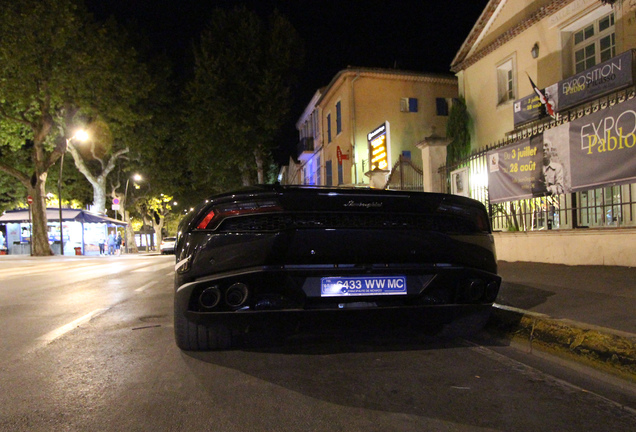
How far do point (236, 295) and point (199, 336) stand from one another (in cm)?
69

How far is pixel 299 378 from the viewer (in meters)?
3.44

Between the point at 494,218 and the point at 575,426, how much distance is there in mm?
9012

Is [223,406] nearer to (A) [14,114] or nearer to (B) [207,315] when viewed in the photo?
(B) [207,315]

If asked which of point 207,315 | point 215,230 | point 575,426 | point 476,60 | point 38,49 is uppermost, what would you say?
point 38,49

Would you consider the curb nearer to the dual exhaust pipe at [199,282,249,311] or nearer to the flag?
the dual exhaust pipe at [199,282,249,311]

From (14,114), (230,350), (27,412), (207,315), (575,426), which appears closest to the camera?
(575,426)

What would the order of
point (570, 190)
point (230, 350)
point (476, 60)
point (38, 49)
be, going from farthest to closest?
point (38, 49)
point (476, 60)
point (570, 190)
point (230, 350)

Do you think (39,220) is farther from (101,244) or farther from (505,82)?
(505,82)

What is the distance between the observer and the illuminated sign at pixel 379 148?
18.6 m

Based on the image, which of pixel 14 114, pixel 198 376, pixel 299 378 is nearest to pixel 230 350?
pixel 198 376

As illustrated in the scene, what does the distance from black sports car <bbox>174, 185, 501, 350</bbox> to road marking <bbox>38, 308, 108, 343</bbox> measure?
1.83 meters

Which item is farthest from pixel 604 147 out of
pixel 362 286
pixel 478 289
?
pixel 362 286

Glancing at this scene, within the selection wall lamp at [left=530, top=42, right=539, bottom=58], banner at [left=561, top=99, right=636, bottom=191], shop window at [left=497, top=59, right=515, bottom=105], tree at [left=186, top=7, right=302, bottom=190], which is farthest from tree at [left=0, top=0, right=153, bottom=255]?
banner at [left=561, top=99, right=636, bottom=191]

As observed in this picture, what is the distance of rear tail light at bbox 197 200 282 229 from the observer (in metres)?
3.56
